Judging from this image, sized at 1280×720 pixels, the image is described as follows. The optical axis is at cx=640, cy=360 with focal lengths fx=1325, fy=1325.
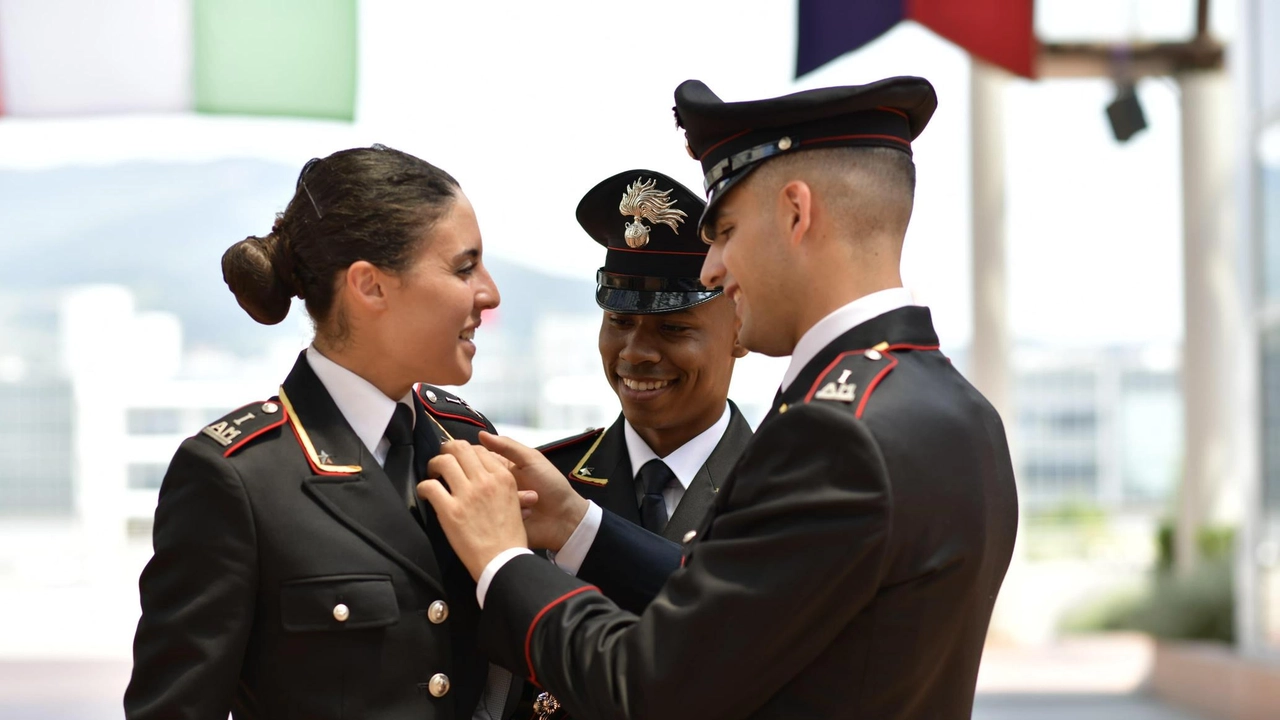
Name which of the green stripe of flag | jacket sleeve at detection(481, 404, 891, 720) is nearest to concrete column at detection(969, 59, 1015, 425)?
the green stripe of flag

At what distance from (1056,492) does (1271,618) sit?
52.3 metres

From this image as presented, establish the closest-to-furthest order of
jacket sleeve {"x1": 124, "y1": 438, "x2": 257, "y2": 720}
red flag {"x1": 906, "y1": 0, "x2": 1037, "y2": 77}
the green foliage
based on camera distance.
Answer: jacket sleeve {"x1": 124, "y1": 438, "x2": 257, "y2": 720} < red flag {"x1": 906, "y1": 0, "x2": 1037, "y2": 77} < the green foliage

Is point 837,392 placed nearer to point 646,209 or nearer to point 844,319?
point 844,319

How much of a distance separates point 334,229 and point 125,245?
3486 centimetres

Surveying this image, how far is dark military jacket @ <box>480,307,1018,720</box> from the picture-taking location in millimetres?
1486

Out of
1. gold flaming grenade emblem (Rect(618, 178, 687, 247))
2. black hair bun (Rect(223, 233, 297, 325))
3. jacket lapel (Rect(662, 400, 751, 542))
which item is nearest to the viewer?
black hair bun (Rect(223, 233, 297, 325))

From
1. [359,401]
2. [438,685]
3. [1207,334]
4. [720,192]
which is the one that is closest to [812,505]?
[720,192]

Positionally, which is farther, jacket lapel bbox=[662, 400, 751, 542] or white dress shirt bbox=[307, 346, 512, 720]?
jacket lapel bbox=[662, 400, 751, 542]

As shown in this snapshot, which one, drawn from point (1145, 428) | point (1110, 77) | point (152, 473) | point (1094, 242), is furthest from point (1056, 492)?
point (1110, 77)

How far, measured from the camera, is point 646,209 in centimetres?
240

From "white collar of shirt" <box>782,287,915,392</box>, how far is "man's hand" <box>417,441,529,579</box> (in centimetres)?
41

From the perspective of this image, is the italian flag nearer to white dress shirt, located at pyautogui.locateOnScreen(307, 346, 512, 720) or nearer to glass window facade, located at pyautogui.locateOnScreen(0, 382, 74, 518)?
white dress shirt, located at pyautogui.locateOnScreen(307, 346, 512, 720)

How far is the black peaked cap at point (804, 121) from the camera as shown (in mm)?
1634

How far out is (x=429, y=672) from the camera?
5.75 ft
